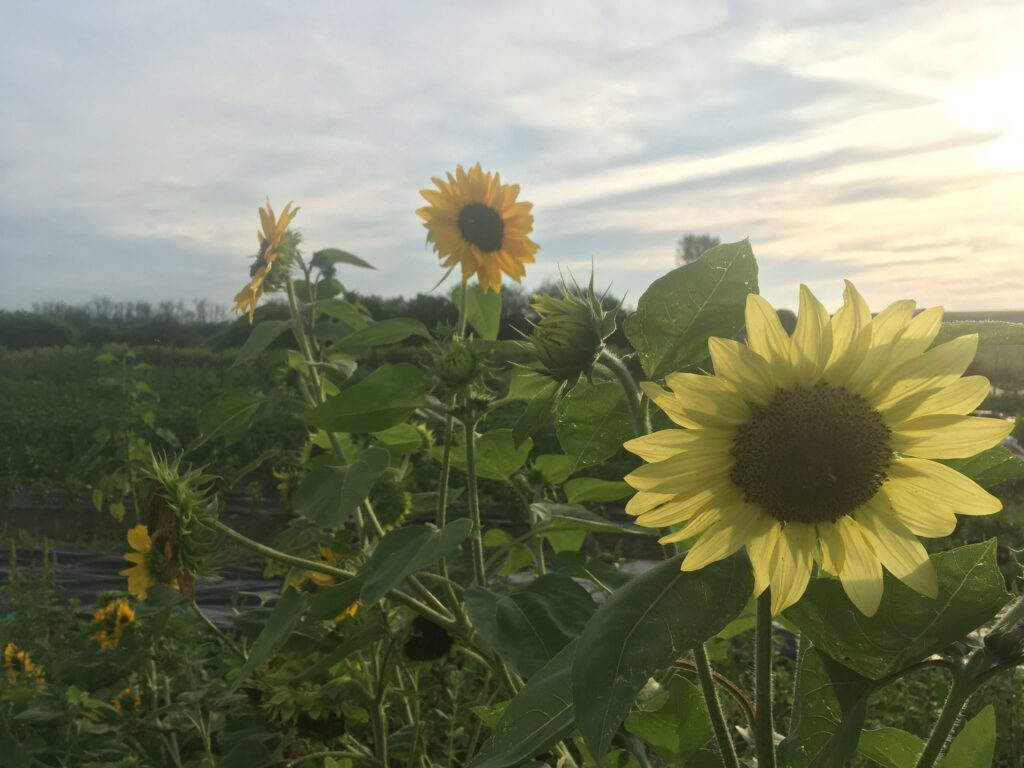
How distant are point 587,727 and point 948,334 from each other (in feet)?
1.05

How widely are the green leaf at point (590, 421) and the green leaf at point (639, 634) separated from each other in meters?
0.15

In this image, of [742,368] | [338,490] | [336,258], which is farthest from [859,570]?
[336,258]

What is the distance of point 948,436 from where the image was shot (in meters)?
0.53

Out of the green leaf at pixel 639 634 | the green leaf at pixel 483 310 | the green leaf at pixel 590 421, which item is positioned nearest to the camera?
the green leaf at pixel 639 634

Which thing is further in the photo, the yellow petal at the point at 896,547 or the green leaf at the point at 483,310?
the green leaf at the point at 483,310

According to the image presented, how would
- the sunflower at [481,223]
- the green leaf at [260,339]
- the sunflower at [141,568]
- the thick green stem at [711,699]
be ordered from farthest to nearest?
the sunflower at [481,223], the sunflower at [141,568], the green leaf at [260,339], the thick green stem at [711,699]

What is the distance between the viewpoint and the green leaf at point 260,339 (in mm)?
1244

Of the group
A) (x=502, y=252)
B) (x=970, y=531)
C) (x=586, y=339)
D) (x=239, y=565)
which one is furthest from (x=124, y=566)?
(x=586, y=339)

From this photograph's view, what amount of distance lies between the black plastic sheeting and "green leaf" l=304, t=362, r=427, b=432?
6.43 ft

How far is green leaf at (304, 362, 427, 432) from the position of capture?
0.86m

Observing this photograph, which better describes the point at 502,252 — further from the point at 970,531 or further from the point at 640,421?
the point at 970,531

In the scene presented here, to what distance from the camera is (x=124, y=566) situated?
348 centimetres

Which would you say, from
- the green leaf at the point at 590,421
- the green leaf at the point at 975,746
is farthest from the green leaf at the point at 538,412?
the green leaf at the point at 975,746

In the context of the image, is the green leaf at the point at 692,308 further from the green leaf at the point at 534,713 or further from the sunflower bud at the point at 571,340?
the green leaf at the point at 534,713
